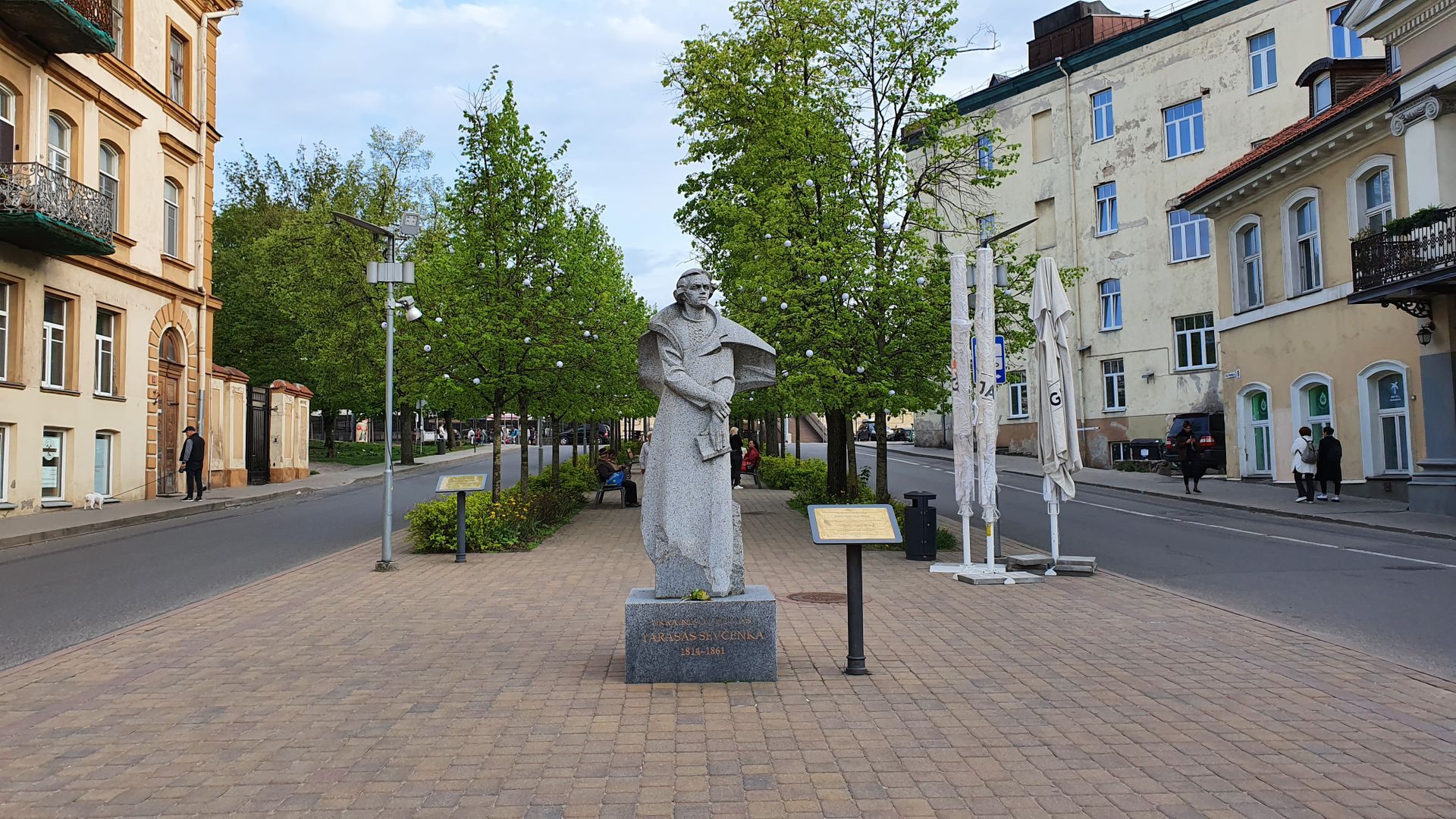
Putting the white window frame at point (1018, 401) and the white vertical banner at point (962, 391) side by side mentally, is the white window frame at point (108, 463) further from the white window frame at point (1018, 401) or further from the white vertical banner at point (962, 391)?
the white window frame at point (1018, 401)

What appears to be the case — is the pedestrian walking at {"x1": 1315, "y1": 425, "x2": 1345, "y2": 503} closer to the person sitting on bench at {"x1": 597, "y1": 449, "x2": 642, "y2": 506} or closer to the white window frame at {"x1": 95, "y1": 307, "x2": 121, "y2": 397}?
the person sitting on bench at {"x1": 597, "y1": 449, "x2": 642, "y2": 506}

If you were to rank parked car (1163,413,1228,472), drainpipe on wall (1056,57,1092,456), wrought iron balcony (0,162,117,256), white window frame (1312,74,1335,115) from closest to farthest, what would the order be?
wrought iron balcony (0,162,117,256)
white window frame (1312,74,1335,115)
parked car (1163,413,1228,472)
drainpipe on wall (1056,57,1092,456)

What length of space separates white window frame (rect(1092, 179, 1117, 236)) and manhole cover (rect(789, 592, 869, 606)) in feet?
106

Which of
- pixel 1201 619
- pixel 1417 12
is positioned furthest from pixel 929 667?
pixel 1417 12

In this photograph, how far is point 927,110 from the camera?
17.9 meters

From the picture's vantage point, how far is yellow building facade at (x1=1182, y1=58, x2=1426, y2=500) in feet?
71.2

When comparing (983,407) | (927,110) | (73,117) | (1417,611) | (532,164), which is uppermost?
(73,117)

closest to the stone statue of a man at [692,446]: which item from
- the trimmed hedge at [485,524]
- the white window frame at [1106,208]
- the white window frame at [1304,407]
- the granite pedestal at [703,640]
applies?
the granite pedestal at [703,640]

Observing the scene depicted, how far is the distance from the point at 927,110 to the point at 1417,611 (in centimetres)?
1173

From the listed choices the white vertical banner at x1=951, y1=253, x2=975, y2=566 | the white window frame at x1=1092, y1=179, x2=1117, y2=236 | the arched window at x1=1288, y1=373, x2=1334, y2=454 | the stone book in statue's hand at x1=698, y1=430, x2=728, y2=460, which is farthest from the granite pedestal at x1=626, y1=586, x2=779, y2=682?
the white window frame at x1=1092, y1=179, x2=1117, y2=236

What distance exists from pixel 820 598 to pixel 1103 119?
34.6 metres

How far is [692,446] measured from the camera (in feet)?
22.3

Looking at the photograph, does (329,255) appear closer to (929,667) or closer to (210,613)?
(210,613)

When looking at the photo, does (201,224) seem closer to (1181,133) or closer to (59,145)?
(59,145)
